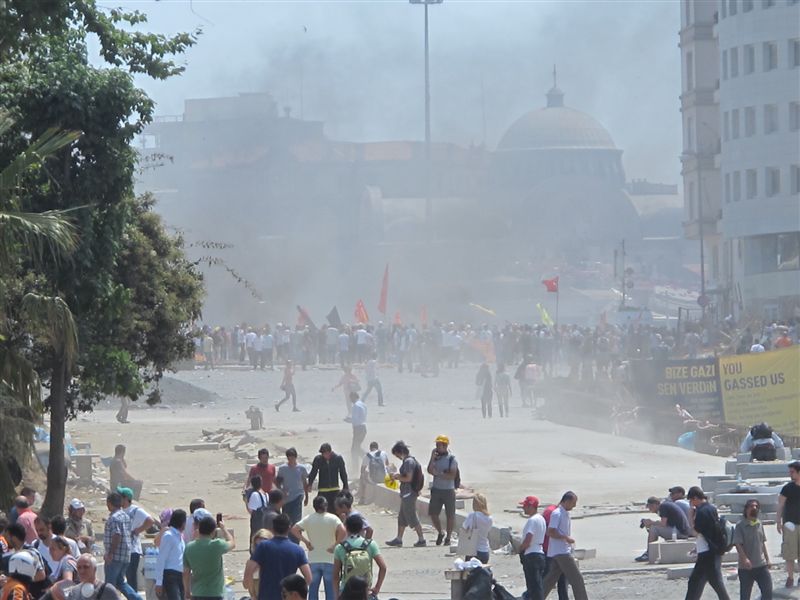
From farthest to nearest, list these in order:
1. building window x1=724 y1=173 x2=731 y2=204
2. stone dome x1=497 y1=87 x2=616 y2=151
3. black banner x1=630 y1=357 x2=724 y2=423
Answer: stone dome x1=497 y1=87 x2=616 y2=151, building window x1=724 y1=173 x2=731 y2=204, black banner x1=630 y1=357 x2=724 y2=423

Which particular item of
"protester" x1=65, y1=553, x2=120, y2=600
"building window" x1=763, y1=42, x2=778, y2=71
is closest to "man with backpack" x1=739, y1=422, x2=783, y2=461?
"protester" x1=65, y1=553, x2=120, y2=600

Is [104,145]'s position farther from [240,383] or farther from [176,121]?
[176,121]

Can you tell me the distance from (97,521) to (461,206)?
9181 cm

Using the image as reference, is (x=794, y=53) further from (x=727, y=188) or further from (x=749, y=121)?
(x=727, y=188)

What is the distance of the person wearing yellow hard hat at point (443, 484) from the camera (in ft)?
56.1

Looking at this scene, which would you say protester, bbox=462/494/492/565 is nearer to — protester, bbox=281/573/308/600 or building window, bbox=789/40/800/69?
protester, bbox=281/573/308/600

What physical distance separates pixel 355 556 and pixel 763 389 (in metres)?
17.9

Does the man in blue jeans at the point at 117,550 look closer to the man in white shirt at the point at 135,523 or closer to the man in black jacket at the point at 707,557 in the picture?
the man in white shirt at the point at 135,523

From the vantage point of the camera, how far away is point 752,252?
189ft

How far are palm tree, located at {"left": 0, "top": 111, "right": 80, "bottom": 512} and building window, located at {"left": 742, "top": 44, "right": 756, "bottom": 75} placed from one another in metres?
46.5

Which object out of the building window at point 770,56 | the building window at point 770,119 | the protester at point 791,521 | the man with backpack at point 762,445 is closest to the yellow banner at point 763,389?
the man with backpack at point 762,445

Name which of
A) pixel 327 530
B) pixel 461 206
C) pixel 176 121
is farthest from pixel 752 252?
pixel 176 121

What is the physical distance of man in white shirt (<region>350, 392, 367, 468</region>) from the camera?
80.3 feet

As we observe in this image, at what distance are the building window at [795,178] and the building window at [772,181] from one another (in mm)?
643
